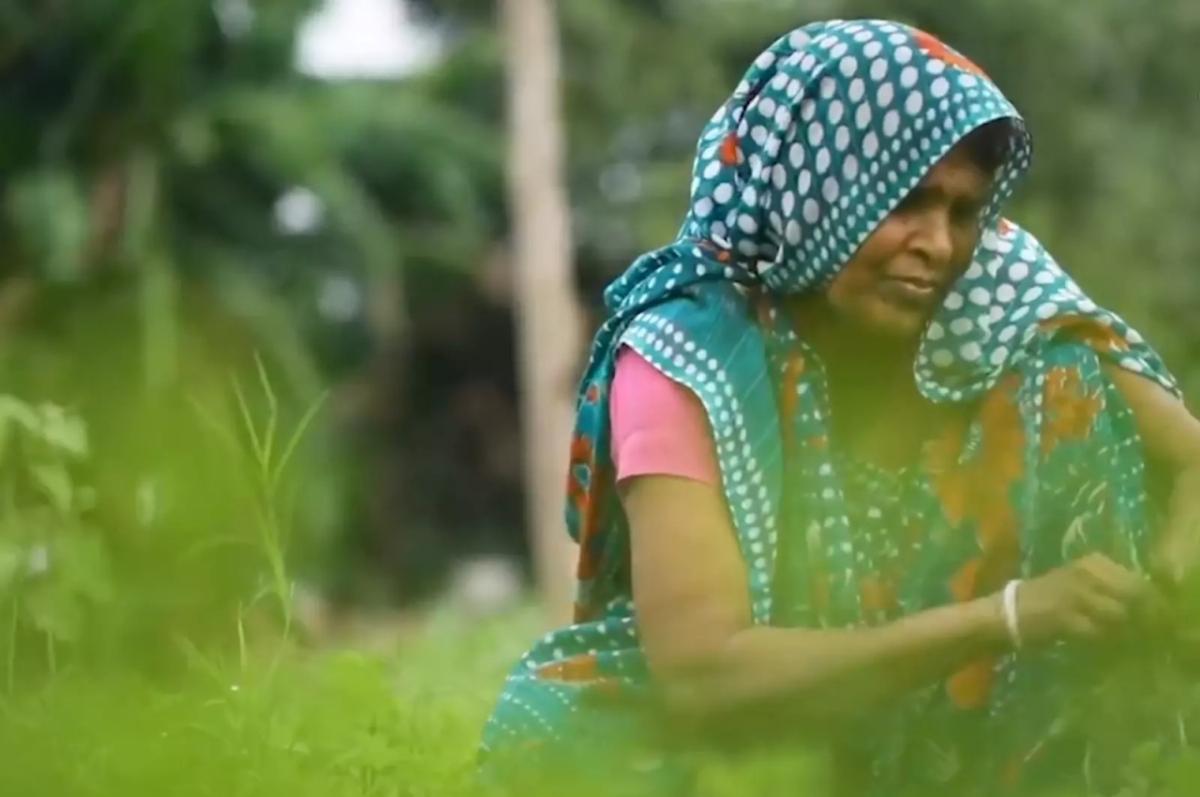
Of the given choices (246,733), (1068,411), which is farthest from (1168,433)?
(246,733)

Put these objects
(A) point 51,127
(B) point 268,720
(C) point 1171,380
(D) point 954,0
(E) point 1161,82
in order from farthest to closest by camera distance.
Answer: (E) point 1161,82, (D) point 954,0, (A) point 51,127, (C) point 1171,380, (B) point 268,720

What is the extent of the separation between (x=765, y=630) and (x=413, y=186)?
14.5m

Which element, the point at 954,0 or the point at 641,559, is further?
the point at 954,0

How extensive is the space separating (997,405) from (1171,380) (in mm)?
220

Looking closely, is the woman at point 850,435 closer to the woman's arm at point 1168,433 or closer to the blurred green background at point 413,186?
the woman's arm at point 1168,433

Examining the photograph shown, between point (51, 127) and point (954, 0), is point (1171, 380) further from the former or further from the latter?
point (954, 0)

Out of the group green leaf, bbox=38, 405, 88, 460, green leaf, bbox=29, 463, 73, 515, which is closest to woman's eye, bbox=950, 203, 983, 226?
green leaf, bbox=38, 405, 88, 460

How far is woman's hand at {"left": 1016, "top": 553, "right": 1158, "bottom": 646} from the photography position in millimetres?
2316

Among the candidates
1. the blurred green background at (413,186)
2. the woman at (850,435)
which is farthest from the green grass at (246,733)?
the blurred green background at (413,186)

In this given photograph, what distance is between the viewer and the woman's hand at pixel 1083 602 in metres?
2.32

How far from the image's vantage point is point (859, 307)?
9.14 ft

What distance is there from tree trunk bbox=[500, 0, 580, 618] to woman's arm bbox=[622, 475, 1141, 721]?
435 inches

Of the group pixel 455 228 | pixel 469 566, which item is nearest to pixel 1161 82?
pixel 455 228

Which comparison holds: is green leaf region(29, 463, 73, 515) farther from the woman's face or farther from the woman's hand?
the woman's hand
